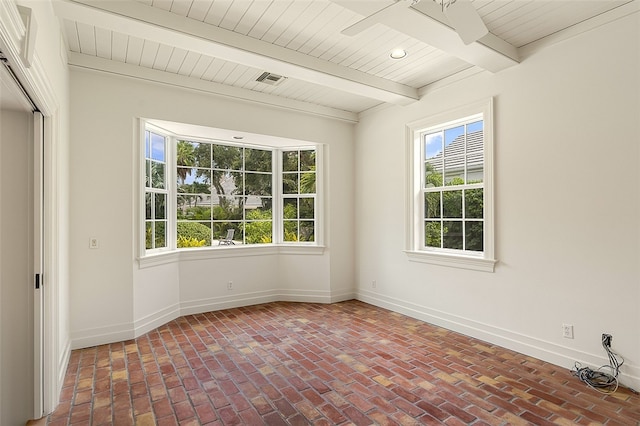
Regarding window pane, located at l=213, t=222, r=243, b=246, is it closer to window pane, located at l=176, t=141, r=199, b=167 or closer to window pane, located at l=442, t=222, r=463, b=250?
window pane, located at l=176, t=141, r=199, b=167

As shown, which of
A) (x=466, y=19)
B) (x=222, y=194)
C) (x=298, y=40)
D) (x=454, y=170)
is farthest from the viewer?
(x=222, y=194)

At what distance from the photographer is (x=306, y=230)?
5418 mm

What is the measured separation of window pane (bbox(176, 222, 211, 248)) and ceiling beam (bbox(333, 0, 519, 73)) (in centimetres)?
341

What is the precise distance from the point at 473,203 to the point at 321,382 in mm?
2503

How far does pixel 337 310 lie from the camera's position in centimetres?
479

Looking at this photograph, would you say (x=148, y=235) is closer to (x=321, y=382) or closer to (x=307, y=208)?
(x=307, y=208)

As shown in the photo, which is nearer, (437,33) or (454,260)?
(437,33)

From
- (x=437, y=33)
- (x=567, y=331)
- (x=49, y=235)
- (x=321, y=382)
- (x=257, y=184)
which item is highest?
(x=437, y=33)

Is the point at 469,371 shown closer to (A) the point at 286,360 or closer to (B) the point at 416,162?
(A) the point at 286,360

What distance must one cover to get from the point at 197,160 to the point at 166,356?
8.63 ft

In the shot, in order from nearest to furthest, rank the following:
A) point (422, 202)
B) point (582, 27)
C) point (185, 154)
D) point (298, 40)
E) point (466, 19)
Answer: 1. point (466, 19)
2. point (582, 27)
3. point (298, 40)
4. point (422, 202)
5. point (185, 154)

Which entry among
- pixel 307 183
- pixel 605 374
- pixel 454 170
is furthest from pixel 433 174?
pixel 605 374

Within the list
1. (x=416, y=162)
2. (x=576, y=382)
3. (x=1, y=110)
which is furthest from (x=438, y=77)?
(x=1, y=110)

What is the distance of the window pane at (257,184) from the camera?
5.27 metres
